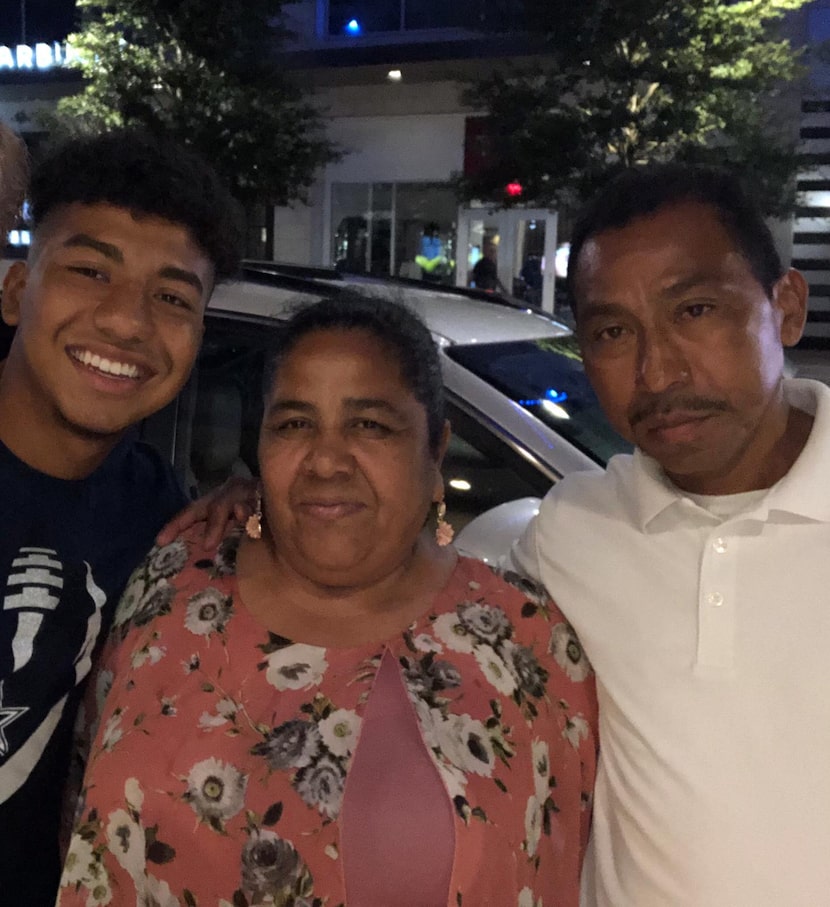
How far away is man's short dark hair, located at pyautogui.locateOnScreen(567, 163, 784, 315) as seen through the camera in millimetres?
1652

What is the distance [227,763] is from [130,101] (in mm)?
11108

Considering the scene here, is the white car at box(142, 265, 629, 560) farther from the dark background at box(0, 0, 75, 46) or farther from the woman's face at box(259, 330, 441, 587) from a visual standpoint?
the dark background at box(0, 0, 75, 46)

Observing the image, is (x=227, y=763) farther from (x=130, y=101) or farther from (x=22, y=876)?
(x=130, y=101)

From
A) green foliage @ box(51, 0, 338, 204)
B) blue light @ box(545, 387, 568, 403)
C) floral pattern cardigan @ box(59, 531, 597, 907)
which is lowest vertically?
floral pattern cardigan @ box(59, 531, 597, 907)

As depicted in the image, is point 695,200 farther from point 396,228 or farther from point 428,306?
point 396,228

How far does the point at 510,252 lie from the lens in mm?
14273

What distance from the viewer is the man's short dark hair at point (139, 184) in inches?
74.4

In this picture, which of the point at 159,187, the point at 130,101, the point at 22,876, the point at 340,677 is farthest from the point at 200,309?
the point at 130,101

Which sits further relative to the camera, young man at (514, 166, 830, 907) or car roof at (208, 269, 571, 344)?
car roof at (208, 269, 571, 344)

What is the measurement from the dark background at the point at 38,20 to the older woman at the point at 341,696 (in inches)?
637

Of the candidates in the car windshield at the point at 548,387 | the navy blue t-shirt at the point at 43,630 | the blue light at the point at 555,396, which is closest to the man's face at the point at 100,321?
the navy blue t-shirt at the point at 43,630

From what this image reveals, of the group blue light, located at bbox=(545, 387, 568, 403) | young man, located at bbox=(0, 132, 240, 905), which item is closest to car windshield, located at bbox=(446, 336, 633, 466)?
blue light, located at bbox=(545, 387, 568, 403)

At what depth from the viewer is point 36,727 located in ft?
5.69

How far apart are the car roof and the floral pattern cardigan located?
122 cm
